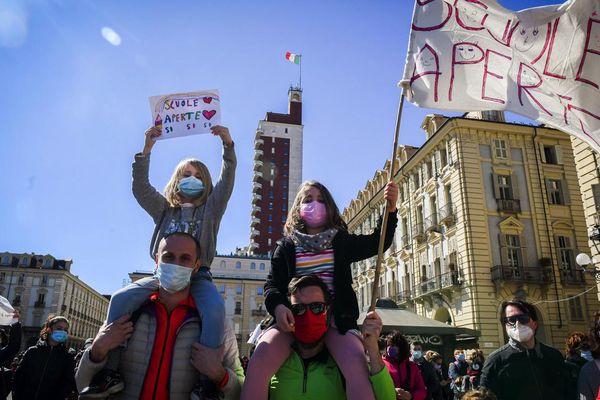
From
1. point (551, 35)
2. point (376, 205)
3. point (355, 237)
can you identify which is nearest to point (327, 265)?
point (355, 237)

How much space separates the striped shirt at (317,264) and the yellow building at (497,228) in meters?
23.4

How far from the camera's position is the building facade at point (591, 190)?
49.2 feet

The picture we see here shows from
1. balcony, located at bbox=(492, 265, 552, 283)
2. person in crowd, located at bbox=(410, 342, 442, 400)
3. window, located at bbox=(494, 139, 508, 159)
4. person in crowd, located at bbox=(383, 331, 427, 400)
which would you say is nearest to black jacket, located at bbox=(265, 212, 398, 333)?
person in crowd, located at bbox=(383, 331, 427, 400)

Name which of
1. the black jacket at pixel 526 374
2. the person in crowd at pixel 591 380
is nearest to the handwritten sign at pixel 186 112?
the black jacket at pixel 526 374

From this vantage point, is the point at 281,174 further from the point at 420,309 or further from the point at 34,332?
the point at 420,309

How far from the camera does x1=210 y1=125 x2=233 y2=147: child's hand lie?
4.09m

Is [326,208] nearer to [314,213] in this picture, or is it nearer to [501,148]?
[314,213]

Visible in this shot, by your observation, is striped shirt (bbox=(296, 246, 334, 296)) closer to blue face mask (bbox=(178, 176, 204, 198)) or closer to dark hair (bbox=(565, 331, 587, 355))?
blue face mask (bbox=(178, 176, 204, 198))

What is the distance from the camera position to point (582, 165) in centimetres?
1619

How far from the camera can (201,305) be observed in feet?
9.27

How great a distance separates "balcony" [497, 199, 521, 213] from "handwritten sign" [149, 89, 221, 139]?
25632 mm

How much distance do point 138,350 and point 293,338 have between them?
100 cm

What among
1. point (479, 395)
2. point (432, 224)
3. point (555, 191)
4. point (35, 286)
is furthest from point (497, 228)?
point (35, 286)

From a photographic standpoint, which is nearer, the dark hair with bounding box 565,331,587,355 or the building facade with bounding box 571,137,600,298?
the dark hair with bounding box 565,331,587,355
